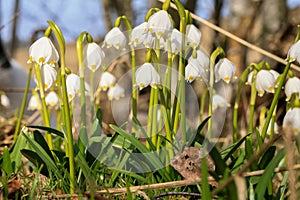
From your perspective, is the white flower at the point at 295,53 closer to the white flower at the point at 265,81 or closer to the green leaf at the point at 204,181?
the white flower at the point at 265,81

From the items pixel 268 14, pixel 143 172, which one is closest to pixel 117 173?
pixel 143 172

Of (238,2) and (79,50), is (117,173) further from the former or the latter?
(238,2)

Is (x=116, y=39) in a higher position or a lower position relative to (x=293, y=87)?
higher

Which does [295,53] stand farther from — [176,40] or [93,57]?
[93,57]

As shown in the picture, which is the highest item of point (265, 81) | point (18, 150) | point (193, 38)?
point (193, 38)

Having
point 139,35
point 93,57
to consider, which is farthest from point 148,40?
point 93,57

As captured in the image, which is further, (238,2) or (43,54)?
(238,2)
